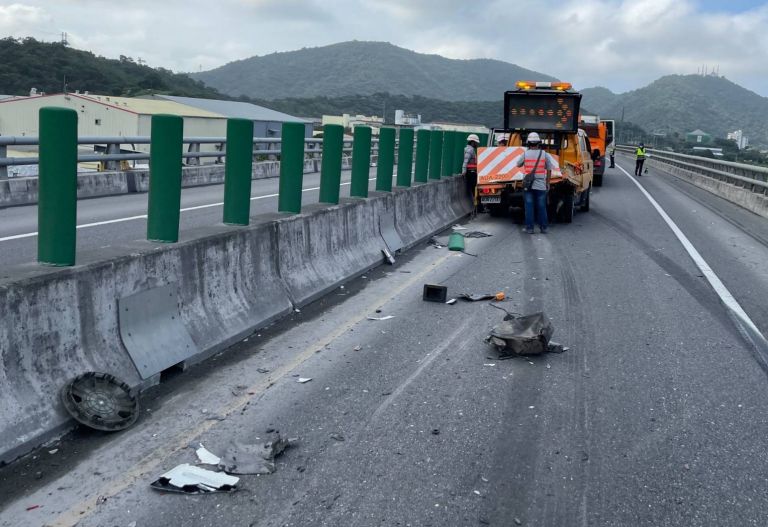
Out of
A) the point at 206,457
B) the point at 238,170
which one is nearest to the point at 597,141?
the point at 238,170

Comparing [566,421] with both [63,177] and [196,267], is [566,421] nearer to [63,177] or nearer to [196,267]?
[196,267]

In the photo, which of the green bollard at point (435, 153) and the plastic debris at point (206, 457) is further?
the green bollard at point (435, 153)

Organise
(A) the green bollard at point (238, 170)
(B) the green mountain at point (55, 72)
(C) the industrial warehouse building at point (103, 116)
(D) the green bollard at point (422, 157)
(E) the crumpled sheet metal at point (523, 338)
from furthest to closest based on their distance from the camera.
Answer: (B) the green mountain at point (55, 72) → (C) the industrial warehouse building at point (103, 116) → (D) the green bollard at point (422, 157) → (A) the green bollard at point (238, 170) → (E) the crumpled sheet metal at point (523, 338)

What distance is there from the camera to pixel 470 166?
20.0 meters

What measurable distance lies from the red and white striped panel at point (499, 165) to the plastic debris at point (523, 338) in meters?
9.81

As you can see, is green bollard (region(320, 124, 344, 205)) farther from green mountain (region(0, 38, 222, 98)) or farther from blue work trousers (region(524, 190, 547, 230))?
green mountain (region(0, 38, 222, 98))

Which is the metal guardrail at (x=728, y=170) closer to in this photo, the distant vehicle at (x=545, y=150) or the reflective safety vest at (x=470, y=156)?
the distant vehicle at (x=545, y=150)

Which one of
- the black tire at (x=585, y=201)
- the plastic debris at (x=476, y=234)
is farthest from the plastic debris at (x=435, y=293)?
the black tire at (x=585, y=201)

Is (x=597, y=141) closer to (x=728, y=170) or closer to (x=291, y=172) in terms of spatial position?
(x=728, y=170)

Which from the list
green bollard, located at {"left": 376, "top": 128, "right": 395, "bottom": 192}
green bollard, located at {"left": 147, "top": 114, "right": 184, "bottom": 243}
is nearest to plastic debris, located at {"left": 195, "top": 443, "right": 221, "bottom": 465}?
green bollard, located at {"left": 147, "top": 114, "right": 184, "bottom": 243}

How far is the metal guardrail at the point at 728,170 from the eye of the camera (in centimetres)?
2286

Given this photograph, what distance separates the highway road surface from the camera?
13.9 ft

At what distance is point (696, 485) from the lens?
4.60 meters

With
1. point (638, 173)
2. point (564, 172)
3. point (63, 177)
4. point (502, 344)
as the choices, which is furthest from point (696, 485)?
point (638, 173)
